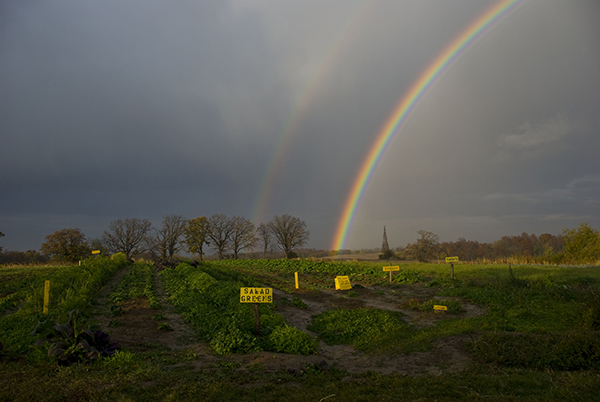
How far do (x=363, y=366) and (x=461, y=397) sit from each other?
3149 mm

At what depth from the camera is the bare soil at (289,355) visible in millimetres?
7641

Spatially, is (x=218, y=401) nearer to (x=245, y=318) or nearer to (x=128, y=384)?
(x=128, y=384)

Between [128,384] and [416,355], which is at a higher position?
[128,384]

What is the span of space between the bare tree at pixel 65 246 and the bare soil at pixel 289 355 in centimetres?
4353

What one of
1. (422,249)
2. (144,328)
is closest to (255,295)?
(144,328)

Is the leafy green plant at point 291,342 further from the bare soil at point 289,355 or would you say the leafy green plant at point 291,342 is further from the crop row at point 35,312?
the crop row at point 35,312

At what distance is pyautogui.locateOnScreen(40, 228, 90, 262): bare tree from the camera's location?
1980 inches

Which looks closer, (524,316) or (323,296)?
(524,316)

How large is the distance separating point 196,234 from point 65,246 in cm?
2535

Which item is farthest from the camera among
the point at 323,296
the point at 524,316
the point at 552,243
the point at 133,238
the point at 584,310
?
the point at 552,243

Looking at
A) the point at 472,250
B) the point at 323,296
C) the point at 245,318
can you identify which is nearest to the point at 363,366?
the point at 245,318

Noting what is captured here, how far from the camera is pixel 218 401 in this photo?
540 centimetres

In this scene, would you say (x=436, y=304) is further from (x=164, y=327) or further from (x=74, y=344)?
(x=74, y=344)

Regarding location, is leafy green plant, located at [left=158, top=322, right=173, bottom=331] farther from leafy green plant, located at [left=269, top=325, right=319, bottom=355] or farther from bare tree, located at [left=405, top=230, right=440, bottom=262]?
bare tree, located at [left=405, top=230, right=440, bottom=262]
